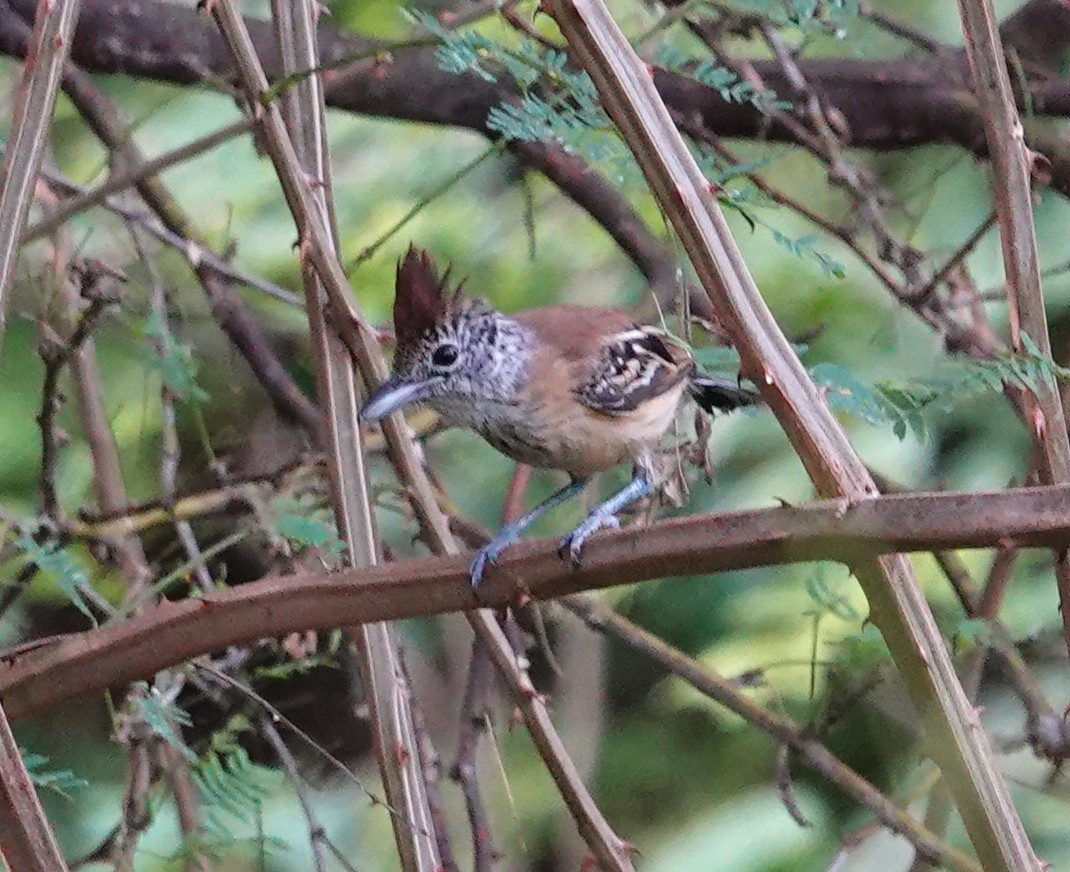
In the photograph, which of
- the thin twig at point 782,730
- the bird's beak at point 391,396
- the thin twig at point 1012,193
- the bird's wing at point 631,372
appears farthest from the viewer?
the thin twig at point 782,730

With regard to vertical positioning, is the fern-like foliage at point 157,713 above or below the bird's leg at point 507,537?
below

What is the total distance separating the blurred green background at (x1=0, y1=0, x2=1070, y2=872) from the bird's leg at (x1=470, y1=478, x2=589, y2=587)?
2.39ft

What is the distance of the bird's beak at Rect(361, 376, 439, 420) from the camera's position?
6.04 feet

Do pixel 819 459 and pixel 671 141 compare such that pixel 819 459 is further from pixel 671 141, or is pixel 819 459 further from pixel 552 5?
pixel 552 5

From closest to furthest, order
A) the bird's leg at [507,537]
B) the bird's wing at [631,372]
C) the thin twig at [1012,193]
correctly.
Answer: the bird's leg at [507,537] → the thin twig at [1012,193] → the bird's wing at [631,372]

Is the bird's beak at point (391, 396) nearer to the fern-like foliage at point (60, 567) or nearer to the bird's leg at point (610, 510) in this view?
the bird's leg at point (610, 510)

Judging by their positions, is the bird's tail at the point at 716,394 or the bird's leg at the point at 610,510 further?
the bird's tail at the point at 716,394

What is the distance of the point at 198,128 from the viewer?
3.65 meters

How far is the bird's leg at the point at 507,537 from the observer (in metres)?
1.40

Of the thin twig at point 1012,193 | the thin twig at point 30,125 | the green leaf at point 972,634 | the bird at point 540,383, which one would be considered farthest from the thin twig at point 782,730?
the thin twig at point 30,125

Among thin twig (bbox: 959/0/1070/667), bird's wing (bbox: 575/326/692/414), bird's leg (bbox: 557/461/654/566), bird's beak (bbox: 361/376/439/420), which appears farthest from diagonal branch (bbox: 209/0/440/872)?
thin twig (bbox: 959/0/1070/667)

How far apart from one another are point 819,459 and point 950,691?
0.24m

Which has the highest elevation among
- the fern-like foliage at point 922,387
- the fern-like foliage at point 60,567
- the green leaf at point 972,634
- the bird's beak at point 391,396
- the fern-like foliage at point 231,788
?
the bird's beak at point 391,396

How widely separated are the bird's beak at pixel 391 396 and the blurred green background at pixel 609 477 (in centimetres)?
100
